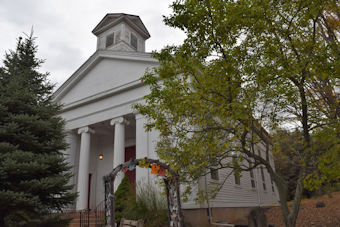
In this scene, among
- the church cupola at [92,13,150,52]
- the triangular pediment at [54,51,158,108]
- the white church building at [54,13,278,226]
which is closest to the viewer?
the white church building at [54,13,278,226]

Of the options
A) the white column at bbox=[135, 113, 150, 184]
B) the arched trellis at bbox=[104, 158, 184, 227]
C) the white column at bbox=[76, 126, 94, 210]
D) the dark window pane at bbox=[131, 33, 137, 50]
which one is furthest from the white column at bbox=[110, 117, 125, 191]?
the dark window pane at bbox=[131, 33, 137, 50]

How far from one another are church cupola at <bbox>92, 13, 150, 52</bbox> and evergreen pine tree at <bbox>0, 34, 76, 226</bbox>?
28.8 ft

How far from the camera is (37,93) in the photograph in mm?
10945

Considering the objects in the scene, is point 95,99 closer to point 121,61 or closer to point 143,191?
point 121,61

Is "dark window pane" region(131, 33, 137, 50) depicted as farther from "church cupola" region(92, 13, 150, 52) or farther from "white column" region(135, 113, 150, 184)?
"white column" region(135, 113, 150, 184)

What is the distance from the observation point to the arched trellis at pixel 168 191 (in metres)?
5.17

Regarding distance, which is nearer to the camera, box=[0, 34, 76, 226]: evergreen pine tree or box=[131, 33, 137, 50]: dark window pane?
box=[0, 34, 76, 226]: evergreen pine tree

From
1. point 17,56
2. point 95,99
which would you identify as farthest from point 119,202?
point 17,56

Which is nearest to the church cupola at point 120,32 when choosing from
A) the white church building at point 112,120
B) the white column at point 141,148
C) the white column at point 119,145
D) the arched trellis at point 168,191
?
the white church building at point 112,120

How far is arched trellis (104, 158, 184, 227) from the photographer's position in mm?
5173

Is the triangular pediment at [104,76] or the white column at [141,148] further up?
the triangular pediment at [104,76]

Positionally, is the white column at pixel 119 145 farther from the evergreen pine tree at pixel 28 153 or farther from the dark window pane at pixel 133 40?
the dark window pane at pixel 133 40

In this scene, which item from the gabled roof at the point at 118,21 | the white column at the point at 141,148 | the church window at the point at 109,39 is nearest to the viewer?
the white column at the point at 141,148

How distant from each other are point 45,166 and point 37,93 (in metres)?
3.84
